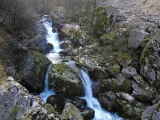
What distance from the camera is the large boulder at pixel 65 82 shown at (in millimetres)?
10586

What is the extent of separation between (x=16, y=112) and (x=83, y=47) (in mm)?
11524

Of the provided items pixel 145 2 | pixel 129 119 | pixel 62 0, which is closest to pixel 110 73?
pixel 129 119

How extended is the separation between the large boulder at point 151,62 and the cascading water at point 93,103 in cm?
324

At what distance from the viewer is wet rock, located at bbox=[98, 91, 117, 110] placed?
1070cm

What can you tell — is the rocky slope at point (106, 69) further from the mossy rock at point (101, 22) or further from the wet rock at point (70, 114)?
the mossy rock at point (101, 22)

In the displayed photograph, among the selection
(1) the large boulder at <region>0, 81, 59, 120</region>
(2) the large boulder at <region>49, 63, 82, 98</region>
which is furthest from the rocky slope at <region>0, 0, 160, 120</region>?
(1) the large boulder at <region>0, 81, 59, 120</region>

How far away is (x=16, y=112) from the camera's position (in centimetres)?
457

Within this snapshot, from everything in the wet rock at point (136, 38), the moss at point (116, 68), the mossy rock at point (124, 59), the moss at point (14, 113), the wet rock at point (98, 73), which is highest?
the wet rock at point (136, 38)

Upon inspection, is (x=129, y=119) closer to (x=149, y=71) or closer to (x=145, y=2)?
(x=149, y=71)

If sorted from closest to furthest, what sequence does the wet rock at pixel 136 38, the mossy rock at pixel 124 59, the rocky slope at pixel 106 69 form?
the rocky slope at pixel 106 69 → the mossy rock at pixel 124 59 → the wet rock at pixel 136 38

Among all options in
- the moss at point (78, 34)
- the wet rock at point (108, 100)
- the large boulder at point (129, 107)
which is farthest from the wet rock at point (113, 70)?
the moss at point (78, 34)

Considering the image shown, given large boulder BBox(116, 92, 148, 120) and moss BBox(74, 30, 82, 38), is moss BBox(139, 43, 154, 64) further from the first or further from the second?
moss BBox(74, 30, 82, 38)

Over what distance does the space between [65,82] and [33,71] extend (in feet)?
6.19

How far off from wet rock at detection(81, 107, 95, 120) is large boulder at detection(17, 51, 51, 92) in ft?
9.00
